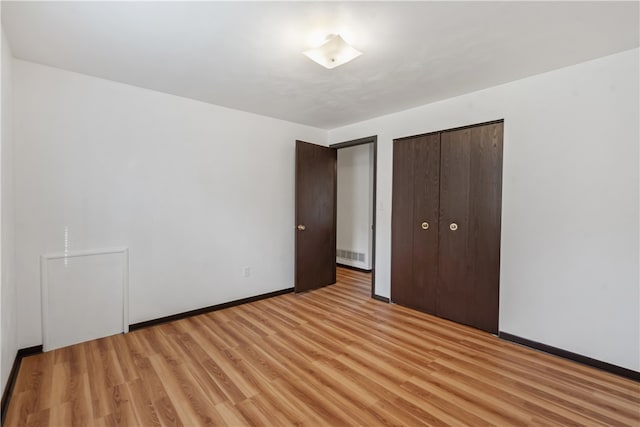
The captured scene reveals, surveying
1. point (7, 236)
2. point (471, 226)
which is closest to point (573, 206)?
point (471, 226)

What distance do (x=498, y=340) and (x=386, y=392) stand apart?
56.5 inches

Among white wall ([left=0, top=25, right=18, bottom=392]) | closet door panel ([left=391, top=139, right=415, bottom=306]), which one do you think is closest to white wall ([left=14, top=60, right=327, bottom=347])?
white wall ([left=0, top=25, right=18, bottom=392])

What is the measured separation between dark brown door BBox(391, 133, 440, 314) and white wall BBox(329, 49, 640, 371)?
0.66 metres

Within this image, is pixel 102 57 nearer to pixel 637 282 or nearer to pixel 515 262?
pixel 515 262

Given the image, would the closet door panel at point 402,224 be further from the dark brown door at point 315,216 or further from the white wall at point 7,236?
the white wall at point 7,236

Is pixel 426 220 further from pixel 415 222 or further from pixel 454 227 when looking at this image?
pixel 454 227

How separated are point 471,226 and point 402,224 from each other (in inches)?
31.5

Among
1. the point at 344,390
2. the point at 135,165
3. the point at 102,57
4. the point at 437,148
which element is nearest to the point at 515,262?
the point at 437,148

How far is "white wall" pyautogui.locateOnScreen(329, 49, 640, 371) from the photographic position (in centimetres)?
211

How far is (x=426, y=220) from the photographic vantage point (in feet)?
10.8

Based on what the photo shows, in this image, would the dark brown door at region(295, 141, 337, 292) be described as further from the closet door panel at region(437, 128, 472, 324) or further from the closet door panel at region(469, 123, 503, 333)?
the closet door panel at region(469, 123, 503, 333)

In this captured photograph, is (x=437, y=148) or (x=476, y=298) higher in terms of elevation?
(x=437, y=148)

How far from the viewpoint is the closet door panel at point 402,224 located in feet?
11.3

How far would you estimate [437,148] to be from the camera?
3.19 meters
